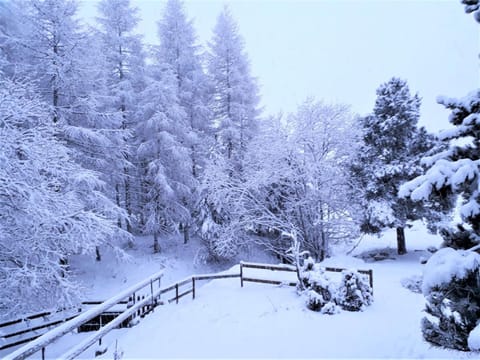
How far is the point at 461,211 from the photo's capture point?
2723 millimetres

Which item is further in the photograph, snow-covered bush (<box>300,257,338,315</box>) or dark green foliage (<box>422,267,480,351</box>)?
snow-covered bush (<box>300,257,338,315</box>)

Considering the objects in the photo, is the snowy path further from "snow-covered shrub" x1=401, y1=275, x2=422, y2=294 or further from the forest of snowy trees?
the forest of snowy trees

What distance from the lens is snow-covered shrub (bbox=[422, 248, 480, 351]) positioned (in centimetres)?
250

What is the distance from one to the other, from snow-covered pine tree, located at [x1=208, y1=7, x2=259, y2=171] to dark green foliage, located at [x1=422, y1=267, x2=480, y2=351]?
1399 cm

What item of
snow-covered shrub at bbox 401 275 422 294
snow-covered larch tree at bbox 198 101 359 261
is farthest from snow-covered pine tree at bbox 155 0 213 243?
snow-covered shrub at bbox 401 275 422 294

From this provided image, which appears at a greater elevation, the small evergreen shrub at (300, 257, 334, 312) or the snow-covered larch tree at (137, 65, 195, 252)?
the snow-covered larch tree at (137, 65, 195, 252)

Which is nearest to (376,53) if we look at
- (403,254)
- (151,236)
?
(403,254)

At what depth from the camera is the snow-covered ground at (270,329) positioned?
4863mm

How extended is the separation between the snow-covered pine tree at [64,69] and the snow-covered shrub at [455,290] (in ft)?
33.6

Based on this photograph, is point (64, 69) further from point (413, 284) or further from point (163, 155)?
point (413, 284)

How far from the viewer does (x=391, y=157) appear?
1285cm

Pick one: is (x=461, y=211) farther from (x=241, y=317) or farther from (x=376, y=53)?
(x=376, y=53)

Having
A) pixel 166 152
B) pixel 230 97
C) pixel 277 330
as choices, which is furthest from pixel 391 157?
pixel 166 152

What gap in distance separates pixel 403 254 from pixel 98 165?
1559cm
